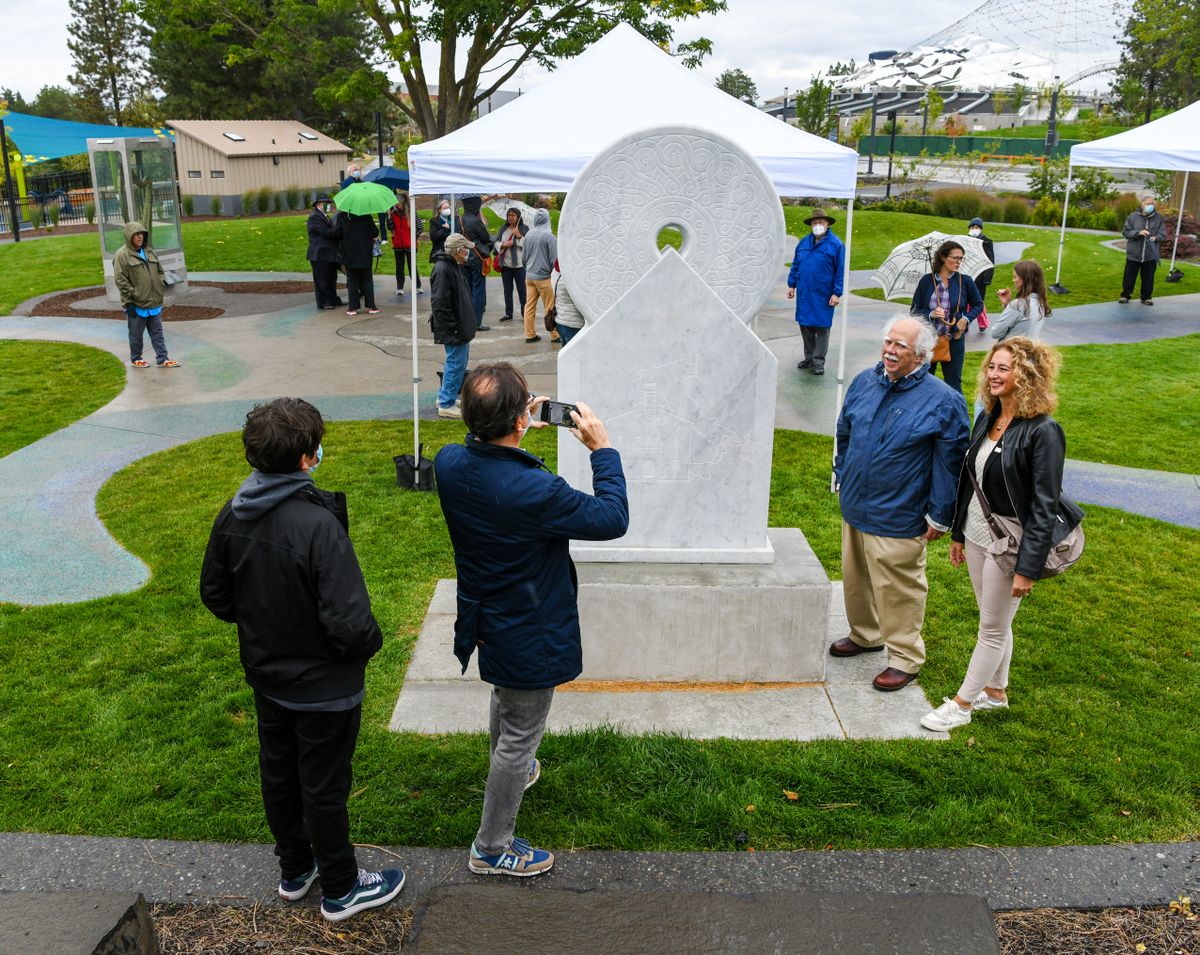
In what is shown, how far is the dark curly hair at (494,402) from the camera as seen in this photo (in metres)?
3.22

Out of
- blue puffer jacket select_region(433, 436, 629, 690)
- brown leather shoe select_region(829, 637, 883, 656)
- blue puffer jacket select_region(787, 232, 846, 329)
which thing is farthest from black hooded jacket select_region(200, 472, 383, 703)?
blue puffer jacket select_region(787, 232, 846, 329)

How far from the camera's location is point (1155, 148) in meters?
13.9

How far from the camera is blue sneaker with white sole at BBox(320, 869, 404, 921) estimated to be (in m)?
3.46

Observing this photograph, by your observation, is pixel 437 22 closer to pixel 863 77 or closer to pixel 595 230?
pixel 595 230

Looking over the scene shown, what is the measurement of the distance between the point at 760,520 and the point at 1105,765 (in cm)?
187

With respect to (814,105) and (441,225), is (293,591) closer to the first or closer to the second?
(441,225)

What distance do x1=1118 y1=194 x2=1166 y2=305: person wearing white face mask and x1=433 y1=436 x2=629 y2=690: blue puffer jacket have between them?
1601 cm

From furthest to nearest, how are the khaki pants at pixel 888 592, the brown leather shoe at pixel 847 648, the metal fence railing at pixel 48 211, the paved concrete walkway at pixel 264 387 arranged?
the metal fence railing at pixel 48 211
the paved concrete walkway at pixel 264 387
the brown leather shoe at pixel 847 648
the khaki pants at pixel 888 592

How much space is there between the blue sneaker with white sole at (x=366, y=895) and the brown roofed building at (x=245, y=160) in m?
33.2

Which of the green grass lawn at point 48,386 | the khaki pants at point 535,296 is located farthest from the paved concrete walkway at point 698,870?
the khaki pants at point 535,296

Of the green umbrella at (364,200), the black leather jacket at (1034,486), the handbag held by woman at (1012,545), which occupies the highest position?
the green umbrella at (364,200)

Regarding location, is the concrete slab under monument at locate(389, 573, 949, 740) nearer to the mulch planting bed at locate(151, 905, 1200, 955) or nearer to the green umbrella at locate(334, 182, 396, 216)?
the mulch planting bed at locate(151, 905, 1200, 955)

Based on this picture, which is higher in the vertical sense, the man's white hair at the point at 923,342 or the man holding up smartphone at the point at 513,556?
the man's white hair at the point at 923,342

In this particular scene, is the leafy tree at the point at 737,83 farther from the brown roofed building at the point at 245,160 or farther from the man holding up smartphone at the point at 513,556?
the man holding up smartphone at the point at 513,556
